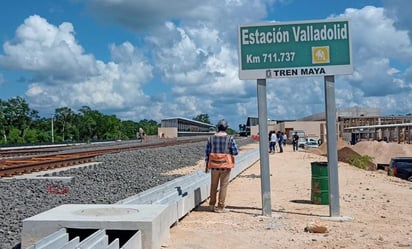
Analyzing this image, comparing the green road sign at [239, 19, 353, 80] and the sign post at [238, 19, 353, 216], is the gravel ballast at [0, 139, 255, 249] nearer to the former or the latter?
the sign post at [238, 19, 353, 216]

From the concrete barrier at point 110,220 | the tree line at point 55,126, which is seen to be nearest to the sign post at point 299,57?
the concrete barrier at point 110,220

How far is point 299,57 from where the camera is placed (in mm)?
9469

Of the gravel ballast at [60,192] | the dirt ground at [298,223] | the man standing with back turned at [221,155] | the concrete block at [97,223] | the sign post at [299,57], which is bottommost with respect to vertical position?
the dirt ground at [298,223]

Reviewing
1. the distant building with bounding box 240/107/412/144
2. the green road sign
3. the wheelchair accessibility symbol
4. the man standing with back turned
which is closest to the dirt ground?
the man standing with back turned

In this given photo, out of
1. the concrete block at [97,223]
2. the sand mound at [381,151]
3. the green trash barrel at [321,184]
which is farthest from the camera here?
the sand mound at [381,151]

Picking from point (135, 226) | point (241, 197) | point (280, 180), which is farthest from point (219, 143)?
point (280, 180)

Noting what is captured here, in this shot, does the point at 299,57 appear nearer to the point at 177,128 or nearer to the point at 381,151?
the point at 381,151

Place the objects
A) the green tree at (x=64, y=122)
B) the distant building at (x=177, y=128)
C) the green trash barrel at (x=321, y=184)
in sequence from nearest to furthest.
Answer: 1. the green trash barrel at (x=321, y=184)
2. the green tree at (x=64, y=122)
3. the distant building at (x=177, y=128)

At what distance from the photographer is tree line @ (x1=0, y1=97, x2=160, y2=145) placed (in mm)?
85375

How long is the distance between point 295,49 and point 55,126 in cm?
10228

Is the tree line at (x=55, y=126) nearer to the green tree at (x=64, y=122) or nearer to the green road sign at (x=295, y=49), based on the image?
the green tree at (x=64, y=122)

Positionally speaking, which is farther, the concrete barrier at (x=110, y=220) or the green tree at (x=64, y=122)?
the green tree at (x=64, y=122)

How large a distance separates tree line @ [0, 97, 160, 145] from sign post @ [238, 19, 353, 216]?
230 ft

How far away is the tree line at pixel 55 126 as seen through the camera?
85.4m
